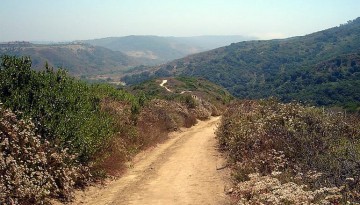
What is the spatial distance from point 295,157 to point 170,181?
165 inches

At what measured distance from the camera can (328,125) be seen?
1403cm

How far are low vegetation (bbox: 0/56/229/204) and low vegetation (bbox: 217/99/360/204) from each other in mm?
4911

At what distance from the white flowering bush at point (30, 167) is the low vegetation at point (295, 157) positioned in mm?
5048

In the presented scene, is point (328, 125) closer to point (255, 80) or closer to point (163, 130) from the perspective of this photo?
point (163, 130)

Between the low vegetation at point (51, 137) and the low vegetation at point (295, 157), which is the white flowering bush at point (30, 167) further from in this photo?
the low vegetation at point (295, 157)

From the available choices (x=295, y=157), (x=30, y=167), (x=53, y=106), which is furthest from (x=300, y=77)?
(x=30, y=167)

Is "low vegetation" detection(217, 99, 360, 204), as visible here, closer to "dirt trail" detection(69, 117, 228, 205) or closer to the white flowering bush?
"dirt trail" detection(69, 117, 228, 205)

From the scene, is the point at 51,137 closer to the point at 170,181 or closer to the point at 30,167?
the point at 30,167

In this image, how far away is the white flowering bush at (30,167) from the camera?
866 centimetres

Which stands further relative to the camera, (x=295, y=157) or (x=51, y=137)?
(x=295, y=157)

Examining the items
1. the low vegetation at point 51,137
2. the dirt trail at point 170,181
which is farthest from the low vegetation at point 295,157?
the low vegetation at point 51,137

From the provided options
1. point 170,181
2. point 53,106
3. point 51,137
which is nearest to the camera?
point 51,137

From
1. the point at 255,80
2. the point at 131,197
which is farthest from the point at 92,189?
the point at 255,80

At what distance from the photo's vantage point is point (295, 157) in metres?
11.5
